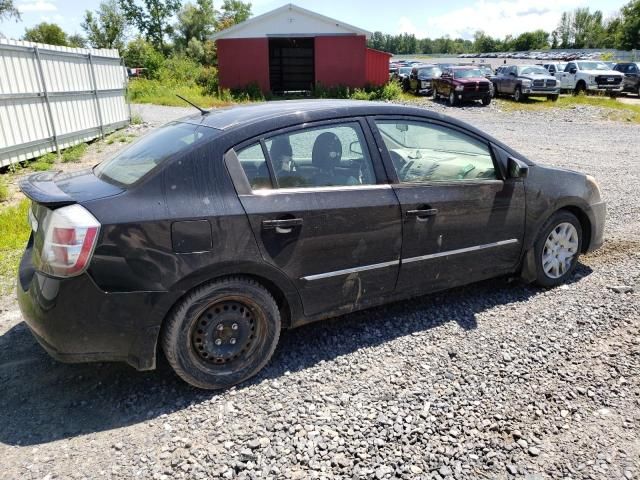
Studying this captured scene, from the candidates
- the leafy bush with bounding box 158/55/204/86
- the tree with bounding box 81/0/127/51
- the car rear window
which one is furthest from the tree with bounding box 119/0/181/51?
the car rear window

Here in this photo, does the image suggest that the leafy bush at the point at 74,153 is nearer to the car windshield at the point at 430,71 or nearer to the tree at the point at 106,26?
the car windshield at the point at 430,71

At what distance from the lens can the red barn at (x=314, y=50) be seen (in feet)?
85.8

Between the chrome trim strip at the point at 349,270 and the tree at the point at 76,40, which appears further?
the tree at the point at 76,40

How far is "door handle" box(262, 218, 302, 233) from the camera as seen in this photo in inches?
122

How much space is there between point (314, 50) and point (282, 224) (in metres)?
25.5

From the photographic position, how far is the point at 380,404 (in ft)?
9.93

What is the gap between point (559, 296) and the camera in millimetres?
4430

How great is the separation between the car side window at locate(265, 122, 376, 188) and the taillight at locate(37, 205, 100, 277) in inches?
45.7

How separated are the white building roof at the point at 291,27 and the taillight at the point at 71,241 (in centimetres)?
2573

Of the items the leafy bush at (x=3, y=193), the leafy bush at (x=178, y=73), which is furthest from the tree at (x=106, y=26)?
the leafy bush at (x=3, y=193)

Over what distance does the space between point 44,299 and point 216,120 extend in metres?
1.58

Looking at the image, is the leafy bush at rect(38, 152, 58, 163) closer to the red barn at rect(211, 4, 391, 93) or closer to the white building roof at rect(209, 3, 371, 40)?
the red barn at rect(211, 4, 391, 93)

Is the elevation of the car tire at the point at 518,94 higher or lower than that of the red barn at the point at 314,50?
lower

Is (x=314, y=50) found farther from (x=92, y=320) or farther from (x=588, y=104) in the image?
(x=92, y=320)
